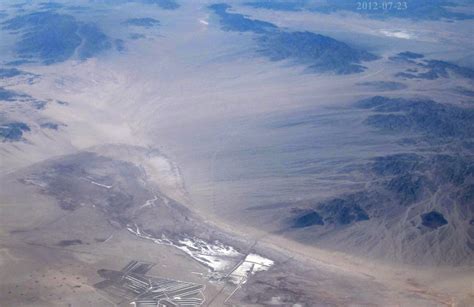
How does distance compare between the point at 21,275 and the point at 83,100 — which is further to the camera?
the point at 83,100

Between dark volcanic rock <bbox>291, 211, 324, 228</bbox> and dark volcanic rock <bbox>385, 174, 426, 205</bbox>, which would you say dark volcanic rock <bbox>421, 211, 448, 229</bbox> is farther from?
dark volcanic rock <bbox>291, 211, 324, 228</bbox>

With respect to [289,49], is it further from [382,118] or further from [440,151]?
[440,151]

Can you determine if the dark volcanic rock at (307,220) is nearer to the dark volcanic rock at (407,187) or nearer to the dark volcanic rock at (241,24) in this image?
the dark volcanic rock at (407,187)

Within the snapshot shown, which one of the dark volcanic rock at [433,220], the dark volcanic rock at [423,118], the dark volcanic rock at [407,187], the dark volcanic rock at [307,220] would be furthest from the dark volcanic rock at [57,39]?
the dark volcanic rock at [433,220]

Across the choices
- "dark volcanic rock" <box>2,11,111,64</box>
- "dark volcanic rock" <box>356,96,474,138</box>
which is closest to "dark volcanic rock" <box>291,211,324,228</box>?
"dark volcanic rock" <box>356,96,474,138</box>

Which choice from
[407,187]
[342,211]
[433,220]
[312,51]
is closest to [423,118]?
[407,187]

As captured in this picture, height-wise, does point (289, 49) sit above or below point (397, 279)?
above

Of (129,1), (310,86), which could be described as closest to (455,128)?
(310,86)

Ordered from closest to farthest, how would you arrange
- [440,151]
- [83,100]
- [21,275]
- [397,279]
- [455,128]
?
[21,275]
[397,279]
[440,151]
[455,128]
[83,100]

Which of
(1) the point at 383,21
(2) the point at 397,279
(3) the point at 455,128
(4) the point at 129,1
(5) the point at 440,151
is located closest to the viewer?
(2) the point at 397,279
